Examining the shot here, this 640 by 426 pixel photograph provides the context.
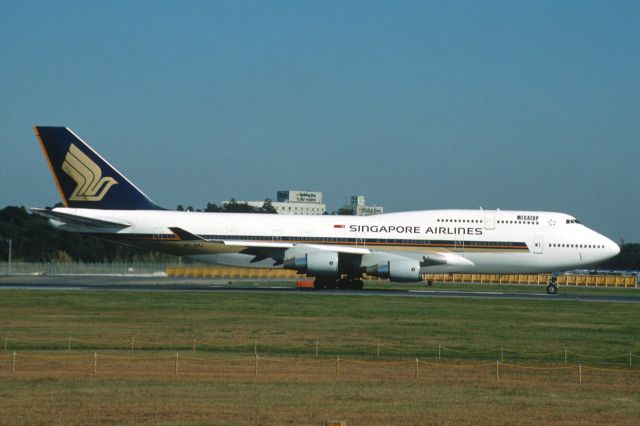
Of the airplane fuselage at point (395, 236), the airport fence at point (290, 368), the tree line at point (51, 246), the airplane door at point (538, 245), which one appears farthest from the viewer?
the tree line at point (51, 246)

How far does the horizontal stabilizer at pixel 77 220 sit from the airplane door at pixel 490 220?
21.6 meters

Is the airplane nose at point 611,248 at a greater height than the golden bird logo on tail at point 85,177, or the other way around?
the golden bird logo on tail at point 85,177

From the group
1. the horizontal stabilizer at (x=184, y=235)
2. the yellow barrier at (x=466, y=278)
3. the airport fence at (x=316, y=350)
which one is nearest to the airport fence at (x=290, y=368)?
the airport fence at (x=316, y=350)

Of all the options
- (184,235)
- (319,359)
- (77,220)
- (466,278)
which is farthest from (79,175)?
(466,278)

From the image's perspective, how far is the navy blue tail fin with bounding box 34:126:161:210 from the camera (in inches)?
2367

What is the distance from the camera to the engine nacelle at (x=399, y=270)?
56.5 m

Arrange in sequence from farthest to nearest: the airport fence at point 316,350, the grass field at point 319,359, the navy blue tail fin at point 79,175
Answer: the navy blue tail fin at point 79,175 < the airport fence at point 316,350 < the grass field at point 319,359

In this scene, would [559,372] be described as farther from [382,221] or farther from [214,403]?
[382,221]

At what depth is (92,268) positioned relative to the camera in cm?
8912

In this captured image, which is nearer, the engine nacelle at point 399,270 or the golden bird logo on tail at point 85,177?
the engine nacelle at point 399,270

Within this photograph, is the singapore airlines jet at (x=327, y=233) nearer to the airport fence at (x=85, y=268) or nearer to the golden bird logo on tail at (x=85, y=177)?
the golden bird logo on tail at (x=85, y=177)

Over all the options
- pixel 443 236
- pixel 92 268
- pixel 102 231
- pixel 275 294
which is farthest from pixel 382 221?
pixel 92 268

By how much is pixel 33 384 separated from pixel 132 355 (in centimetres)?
633

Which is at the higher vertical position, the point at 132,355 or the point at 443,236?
the point at 443,236
